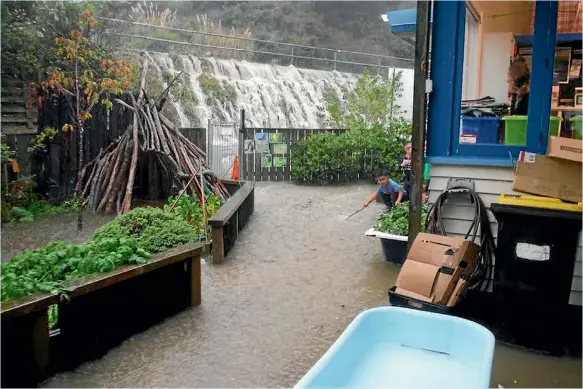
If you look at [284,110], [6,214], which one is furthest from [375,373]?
[284,110]

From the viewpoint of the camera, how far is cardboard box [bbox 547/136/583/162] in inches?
139

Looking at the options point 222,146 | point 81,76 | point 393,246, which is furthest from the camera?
point 222,146

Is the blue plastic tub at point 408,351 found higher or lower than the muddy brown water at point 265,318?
higher

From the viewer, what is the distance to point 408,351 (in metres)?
3.20

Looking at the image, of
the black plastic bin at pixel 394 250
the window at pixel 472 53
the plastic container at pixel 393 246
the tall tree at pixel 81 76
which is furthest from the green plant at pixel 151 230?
the window at pixel 472 53

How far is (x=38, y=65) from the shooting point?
27.8 ft

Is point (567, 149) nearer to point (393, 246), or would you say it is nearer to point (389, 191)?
point (393, 246)

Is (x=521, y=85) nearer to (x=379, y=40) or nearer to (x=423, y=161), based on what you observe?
(x=423, y=161)

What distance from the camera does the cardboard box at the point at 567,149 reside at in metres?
3.52

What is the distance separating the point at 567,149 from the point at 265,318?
2.67 meters

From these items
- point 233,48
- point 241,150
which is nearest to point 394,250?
point 241,150

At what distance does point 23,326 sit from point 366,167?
439 inches

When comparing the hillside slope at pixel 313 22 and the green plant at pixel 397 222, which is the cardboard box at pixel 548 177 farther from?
the hillside slope at pixel 313 22

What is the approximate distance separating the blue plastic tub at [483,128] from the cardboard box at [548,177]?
2.06 ft
